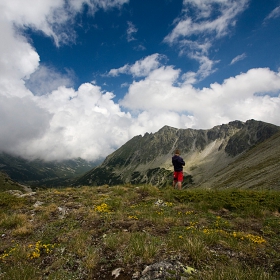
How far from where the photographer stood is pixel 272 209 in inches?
524

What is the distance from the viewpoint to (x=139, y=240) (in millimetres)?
7902

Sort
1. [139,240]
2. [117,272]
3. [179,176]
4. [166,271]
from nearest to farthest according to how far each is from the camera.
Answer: [166,271]
[117,272]
[139,240]
[179,176]

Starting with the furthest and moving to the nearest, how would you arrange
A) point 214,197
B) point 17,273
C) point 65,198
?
point 65,198 < point 214,197 < point 17,273

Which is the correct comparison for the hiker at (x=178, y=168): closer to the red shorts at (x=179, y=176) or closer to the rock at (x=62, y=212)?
the red shorts at (x=179, y=176)

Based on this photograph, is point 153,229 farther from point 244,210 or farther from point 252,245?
point 244,210

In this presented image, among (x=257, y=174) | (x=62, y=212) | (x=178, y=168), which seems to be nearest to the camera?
(x=62, y=212)

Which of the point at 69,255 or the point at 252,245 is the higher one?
the point at 69,255

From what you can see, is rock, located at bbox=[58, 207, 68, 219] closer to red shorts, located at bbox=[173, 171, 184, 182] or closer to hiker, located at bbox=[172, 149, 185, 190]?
hiker, located at bbox=[172, 149, 185, 190]

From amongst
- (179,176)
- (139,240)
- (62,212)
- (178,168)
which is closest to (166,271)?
(139,240)

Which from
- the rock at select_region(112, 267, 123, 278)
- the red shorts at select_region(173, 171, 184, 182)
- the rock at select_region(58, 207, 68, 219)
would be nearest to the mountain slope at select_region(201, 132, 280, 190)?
the red shorts at select_region(173, 171, 184, 182)

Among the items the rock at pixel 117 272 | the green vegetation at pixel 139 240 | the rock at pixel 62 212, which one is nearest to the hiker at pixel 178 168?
the green vegetation at pixel 139 240

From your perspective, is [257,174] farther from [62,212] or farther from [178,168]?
[62,212]

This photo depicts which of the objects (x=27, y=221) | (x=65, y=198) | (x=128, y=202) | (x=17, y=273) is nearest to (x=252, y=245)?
(x=17, y=273)

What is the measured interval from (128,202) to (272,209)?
33.6 feet
